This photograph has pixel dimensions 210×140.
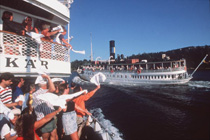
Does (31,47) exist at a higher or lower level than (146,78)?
higher

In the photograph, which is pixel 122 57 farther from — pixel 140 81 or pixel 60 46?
pixel 60 46

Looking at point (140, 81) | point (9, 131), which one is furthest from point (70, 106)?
point (140, 81)

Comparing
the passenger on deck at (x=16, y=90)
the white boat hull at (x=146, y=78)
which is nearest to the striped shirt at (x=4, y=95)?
the passenger on deck at (x=16, y=90)

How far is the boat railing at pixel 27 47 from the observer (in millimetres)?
4156

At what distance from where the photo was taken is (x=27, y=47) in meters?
4.67

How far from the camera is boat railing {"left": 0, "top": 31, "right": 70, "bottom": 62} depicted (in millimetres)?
4156

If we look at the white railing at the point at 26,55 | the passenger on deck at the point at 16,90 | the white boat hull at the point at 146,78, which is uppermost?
the white railing at the point at 26,55

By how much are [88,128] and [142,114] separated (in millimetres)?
7934

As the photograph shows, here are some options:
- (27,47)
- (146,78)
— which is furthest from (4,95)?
(146,78)

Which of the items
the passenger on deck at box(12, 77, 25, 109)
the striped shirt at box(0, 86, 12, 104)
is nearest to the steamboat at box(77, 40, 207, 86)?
the passenger on deck at box(12, 77, 25, 109)

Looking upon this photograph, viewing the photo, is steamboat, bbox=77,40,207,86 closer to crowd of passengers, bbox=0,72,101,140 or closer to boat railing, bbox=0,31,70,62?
boat railing, bbox=0,31,70,62

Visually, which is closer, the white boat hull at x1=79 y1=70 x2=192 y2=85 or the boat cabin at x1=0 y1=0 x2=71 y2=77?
the boat cabin at x1=0 y1=0 x2=71 y2=77

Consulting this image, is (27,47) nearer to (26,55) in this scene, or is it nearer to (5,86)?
(26,55)

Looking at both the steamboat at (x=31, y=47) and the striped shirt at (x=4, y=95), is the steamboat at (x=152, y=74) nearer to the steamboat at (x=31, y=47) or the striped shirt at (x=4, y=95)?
the steamboat at (x=31, y=47)
